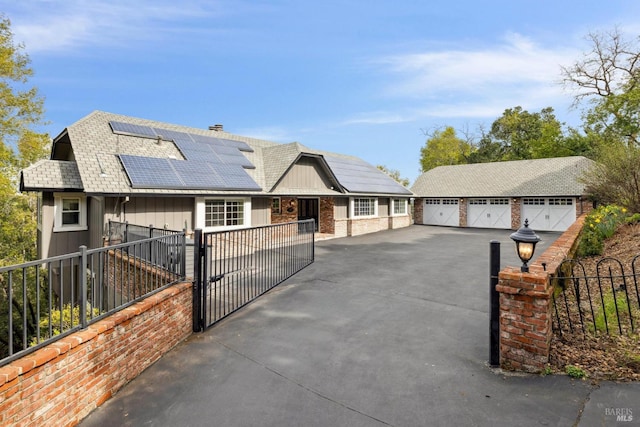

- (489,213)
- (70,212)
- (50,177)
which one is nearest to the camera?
(50,177)

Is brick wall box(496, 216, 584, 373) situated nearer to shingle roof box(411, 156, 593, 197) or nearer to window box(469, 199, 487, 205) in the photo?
shingle roof box(411, 156, 593, 197)

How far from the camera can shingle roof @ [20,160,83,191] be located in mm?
9570

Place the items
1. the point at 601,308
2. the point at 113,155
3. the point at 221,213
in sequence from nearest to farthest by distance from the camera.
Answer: the point at 601,308, the point at 113,155, the point at 221,213

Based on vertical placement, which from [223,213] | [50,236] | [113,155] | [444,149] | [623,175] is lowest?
[50,236]

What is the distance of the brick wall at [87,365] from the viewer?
2645 millimetres

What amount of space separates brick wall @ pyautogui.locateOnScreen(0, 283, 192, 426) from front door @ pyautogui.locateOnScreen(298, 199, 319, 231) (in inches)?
566

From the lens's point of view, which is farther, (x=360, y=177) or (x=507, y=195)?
(x=507, y=195)

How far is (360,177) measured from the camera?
20.6 metres

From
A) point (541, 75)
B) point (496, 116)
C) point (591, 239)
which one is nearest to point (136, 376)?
point (591, 239)

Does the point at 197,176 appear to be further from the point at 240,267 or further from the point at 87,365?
the point at 87,365

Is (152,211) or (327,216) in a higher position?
(152,211)

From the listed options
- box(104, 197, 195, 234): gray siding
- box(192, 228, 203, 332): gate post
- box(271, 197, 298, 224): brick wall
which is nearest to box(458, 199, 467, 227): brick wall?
box(271, 197, 298, 224): brick wall

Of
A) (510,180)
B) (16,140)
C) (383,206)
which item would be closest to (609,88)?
(510,180)

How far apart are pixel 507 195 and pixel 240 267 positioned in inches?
861
